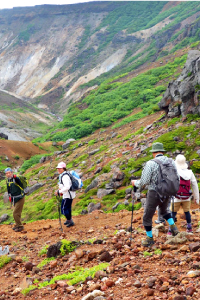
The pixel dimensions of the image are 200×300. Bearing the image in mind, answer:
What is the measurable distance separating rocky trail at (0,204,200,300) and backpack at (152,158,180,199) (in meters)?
0.86

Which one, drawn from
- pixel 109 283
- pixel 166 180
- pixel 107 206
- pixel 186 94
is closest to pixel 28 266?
pixel 109 283

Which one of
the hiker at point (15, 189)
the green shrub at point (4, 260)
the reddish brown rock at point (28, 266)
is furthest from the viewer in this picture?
the hiker at point (15, 189)

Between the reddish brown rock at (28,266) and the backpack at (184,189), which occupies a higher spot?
the backpack at (184,189)

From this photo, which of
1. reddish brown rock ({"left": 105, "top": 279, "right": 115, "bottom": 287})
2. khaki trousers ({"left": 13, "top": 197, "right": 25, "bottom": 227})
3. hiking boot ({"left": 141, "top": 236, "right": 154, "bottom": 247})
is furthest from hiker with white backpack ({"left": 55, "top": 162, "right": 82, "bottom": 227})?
reddish brown rock ({"left": 105, "top": 279, "right": 115, "bottom": 287})

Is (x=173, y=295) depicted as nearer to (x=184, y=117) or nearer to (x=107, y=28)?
(x=184, y=117)

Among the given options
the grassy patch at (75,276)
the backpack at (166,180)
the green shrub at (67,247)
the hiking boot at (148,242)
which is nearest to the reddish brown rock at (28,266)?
the green shrub at (67,247)

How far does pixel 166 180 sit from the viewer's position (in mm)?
4863

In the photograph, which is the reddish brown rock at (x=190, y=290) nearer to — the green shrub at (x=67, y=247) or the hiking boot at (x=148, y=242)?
the hiking boot at (x=148, y=242)

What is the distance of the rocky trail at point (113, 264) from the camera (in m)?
3.66

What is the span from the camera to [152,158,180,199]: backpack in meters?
4.87

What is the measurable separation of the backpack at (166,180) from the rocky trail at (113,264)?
858 mm

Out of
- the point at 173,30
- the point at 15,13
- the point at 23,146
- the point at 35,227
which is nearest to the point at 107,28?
the point at 173,30

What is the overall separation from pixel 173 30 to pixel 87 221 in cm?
7700

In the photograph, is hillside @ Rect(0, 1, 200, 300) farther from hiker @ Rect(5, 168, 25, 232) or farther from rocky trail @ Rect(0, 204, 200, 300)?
hiker @ Rect(5, 168, 25, 232)
